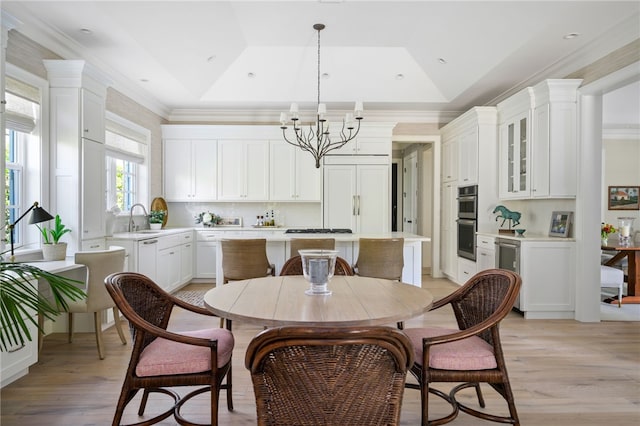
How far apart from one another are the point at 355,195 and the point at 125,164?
134 inches

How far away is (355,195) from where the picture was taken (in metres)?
6.29

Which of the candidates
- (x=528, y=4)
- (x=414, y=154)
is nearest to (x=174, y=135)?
(x=414, y=154)

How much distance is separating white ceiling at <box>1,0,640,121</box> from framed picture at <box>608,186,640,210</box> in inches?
131

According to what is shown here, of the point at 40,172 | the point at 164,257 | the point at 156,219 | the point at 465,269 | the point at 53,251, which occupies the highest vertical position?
the point at 40,172

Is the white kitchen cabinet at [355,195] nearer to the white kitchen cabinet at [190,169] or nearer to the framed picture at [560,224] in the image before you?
the white kitchen cabinet at [190,169]

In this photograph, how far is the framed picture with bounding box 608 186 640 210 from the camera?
7.12m

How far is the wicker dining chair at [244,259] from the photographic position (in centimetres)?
365

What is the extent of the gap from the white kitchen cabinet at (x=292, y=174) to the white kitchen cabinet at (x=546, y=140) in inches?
116

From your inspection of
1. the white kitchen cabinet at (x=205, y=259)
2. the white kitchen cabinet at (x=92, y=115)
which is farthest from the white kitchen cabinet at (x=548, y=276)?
the white kitchen cabinet at (x=92, y=115)

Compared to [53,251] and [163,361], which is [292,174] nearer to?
[53,251]

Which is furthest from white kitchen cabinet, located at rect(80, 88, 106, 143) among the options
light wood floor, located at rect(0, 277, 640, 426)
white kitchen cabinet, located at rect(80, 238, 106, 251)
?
light wood floor, located at rect(0, 277, 640, 426)

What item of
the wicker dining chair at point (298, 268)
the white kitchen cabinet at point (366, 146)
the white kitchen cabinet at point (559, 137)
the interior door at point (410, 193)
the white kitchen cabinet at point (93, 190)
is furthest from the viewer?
the interior door at point (410, 193)

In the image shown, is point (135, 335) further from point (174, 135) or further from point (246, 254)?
point (174, 135)

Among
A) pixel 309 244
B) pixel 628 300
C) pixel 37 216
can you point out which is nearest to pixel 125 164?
pixel 37 216
